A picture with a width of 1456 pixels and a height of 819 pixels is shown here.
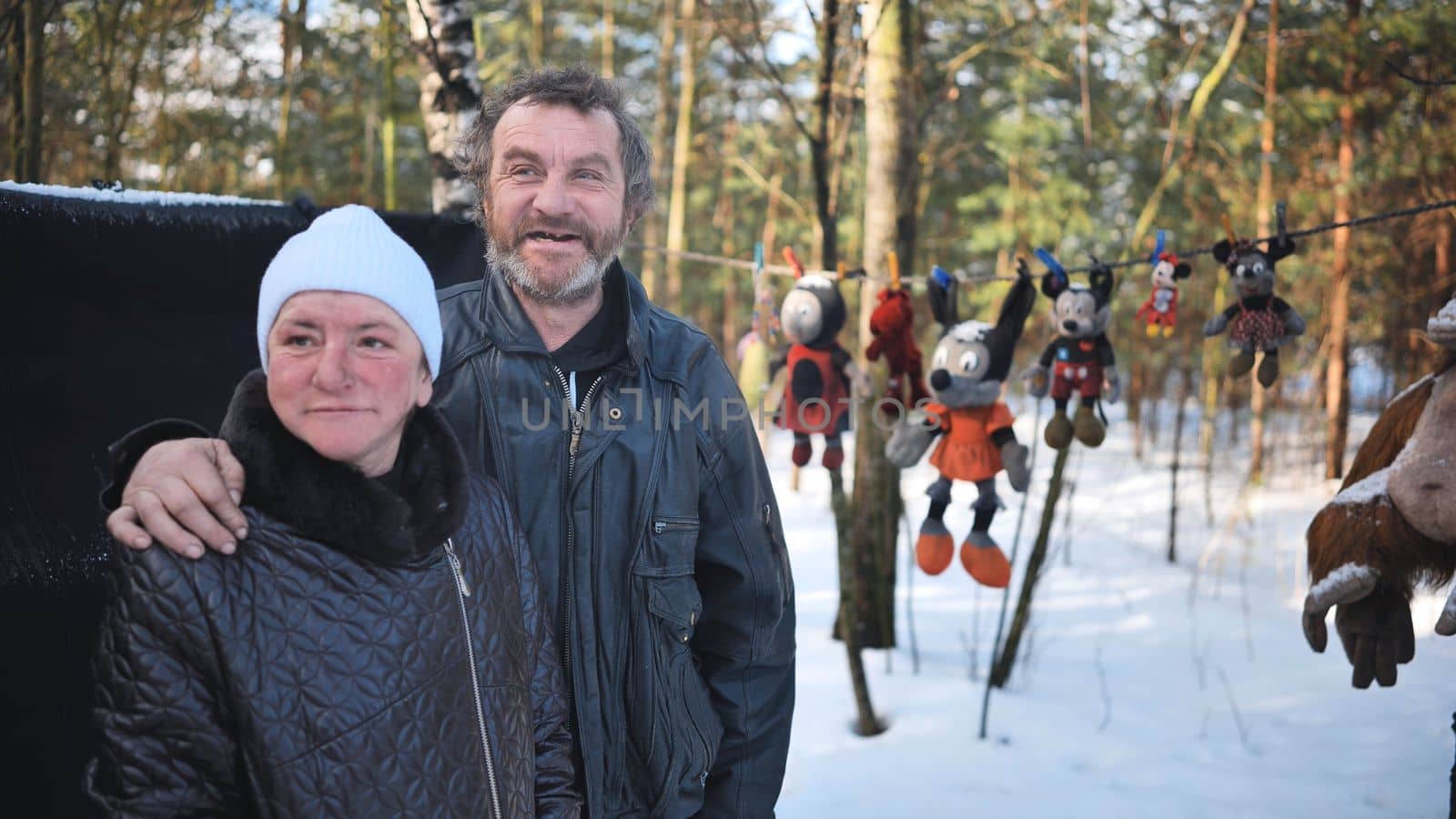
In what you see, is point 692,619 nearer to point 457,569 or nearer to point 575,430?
point 575,430

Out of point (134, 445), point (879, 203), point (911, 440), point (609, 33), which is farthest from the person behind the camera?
point (609, 33)

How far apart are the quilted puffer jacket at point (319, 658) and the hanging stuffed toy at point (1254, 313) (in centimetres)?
229

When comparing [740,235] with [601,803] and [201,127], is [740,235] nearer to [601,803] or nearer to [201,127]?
[201,127]

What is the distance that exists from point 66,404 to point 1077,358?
2.73 metres

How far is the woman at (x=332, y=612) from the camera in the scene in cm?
108

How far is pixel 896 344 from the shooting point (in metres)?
3.17

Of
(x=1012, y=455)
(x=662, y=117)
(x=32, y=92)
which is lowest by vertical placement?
(x=1012, y=455)

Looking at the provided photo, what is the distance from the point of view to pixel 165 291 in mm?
2082

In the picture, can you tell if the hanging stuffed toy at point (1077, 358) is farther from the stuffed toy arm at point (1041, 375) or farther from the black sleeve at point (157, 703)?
the black sleeve at point (157, 703)

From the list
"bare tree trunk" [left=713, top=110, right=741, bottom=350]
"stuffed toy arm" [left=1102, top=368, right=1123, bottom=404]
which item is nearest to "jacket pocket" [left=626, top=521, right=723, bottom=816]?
"stuffed toy arm" [left=1102, top=368, right=1123, bottom=404]

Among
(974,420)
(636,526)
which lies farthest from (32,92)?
(974,420)

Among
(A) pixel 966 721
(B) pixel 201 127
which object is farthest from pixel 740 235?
(A) pixel 966 721

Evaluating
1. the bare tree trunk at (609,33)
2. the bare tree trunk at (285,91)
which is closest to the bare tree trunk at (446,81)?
the bare tree trunk at (285,91)

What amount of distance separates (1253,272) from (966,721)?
2477mm
